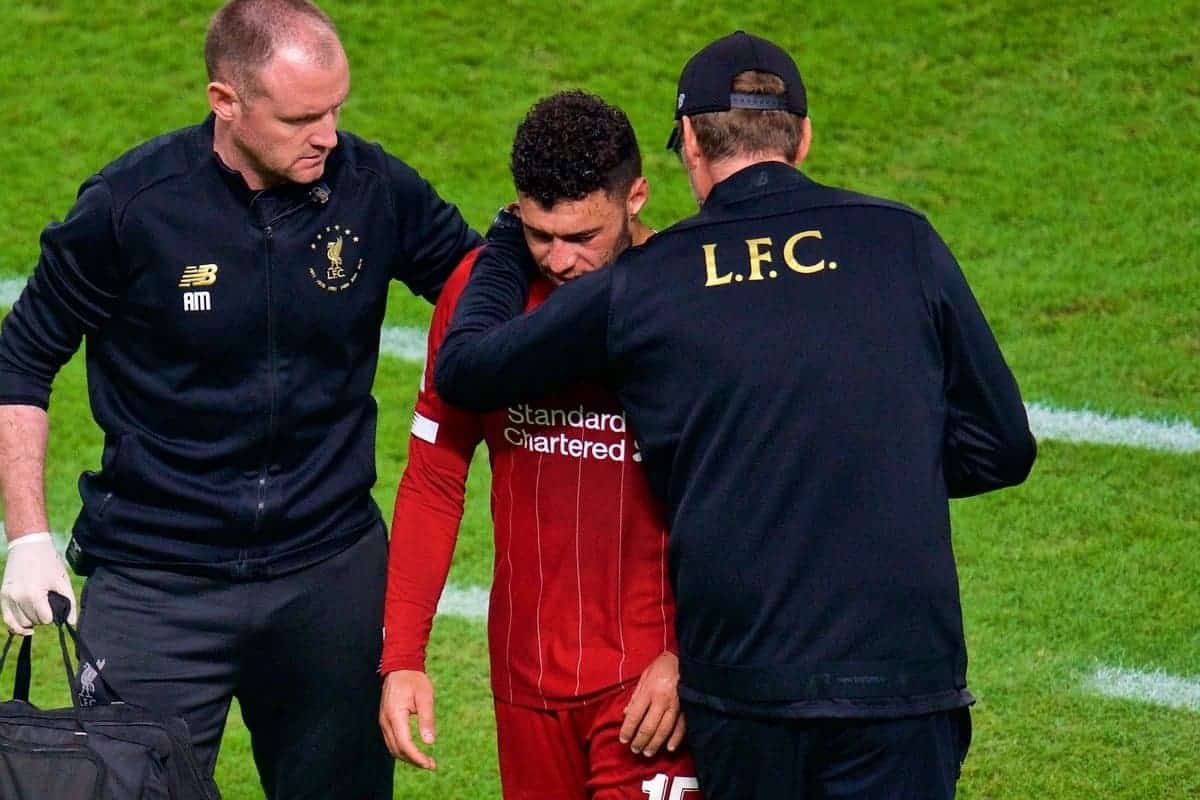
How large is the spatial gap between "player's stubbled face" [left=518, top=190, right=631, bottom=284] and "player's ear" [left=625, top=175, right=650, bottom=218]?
2 centimetres

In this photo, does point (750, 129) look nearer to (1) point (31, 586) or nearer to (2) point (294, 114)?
(2) point (294, 114)

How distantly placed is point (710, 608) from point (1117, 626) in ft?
10.3

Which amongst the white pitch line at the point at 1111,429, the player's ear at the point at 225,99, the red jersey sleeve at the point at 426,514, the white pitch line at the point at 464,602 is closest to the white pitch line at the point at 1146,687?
the white pitch line at the point at 1111,429

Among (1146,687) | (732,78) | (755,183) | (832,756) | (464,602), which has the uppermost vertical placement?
(732,78)

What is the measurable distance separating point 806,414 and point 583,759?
86 cm

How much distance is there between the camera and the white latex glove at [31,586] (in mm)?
3588

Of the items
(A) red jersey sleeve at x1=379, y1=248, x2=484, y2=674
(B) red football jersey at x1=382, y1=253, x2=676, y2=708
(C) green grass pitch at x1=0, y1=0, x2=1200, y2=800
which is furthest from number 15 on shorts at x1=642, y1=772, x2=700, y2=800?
(C) green grass pitch at x1=0, y1=0, x2=1200, y2=800

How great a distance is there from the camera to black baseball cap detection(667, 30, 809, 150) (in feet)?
10.4

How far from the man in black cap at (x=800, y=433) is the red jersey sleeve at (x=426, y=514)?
40 centimetres

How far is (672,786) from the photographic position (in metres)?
3.36

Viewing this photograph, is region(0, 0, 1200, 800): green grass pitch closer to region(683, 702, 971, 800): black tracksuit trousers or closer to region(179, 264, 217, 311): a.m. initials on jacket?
region(179, 264, 217, 311): a.m. initials on jacket

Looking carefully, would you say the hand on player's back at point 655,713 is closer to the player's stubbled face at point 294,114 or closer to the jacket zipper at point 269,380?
the jacket zipper at point 269,380

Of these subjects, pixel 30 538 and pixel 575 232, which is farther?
pixel 30 538

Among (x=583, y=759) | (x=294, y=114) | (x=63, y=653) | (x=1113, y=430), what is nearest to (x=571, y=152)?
(x=294, y=114)
